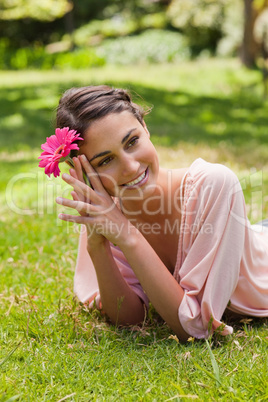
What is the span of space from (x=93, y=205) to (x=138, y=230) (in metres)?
0.30

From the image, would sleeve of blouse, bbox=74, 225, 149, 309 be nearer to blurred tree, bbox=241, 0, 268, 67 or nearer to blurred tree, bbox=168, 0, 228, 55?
blurred tree, bbox=241, 0, 268, 67

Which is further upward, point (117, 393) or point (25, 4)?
point (25, 4)

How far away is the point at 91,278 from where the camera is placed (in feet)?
10.1

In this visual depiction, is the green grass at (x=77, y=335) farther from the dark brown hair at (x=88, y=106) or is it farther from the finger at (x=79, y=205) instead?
the finger at (x=79, y=205)

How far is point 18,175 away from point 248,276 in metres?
4.50

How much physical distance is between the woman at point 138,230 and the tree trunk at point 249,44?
539 inches

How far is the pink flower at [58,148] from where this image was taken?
2393 mm

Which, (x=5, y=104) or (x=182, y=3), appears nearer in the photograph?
(x=5, y=104)

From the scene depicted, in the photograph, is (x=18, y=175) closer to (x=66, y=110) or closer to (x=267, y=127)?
(x=66, y=110)

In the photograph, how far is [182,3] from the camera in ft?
64.2

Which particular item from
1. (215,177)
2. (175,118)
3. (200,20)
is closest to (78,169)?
(215,177)

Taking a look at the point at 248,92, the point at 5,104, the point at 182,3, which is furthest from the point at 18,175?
the point at 182,3

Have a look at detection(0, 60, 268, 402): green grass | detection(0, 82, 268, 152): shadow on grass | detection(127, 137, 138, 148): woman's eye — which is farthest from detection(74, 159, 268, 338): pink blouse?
detection(0, 82, 268, 152): shadow on grass

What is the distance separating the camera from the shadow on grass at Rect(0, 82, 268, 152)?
896 cm
